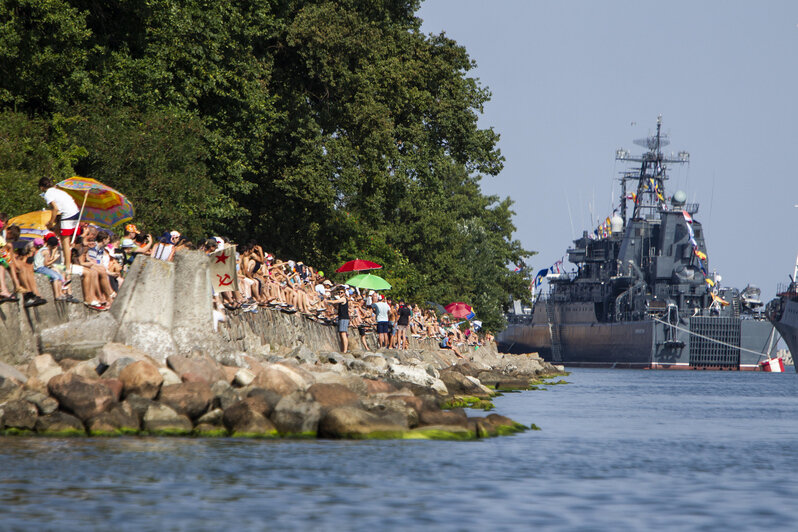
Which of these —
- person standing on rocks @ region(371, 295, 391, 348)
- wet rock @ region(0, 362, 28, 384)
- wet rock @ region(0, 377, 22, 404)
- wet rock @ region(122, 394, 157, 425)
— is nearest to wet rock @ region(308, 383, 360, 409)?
wet rock @ region(122, 394, 157, 425)

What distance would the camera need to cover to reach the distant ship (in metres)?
94.4

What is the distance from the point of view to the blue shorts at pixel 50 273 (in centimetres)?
Result: 1961

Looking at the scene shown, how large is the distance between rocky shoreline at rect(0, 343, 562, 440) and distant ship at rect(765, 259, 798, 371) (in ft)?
256

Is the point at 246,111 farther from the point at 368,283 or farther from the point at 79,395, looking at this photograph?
the point at 79,395

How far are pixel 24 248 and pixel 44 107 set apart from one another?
12355mm

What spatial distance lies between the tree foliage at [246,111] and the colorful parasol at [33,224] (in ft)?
11.8

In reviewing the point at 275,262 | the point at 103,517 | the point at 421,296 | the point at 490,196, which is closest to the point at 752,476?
the point at 103,517

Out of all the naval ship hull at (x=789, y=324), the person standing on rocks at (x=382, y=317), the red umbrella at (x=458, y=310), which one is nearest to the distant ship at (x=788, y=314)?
the naval ship hull at (x=789, y=324)

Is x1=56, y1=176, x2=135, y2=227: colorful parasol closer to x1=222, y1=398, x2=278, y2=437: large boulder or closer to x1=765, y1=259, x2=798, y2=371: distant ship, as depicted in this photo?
x1=222, y1=398, x2=278, y2=437: large boulder

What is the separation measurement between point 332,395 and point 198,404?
265 cm

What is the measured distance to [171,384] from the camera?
18.7m

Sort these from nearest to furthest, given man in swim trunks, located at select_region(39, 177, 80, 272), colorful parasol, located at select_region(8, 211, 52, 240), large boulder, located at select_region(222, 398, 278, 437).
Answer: large boulder, located at select_region(222, 398, 278, 437) → colorful parasol, located at select_region(8, 211, 52, 240) → man in swim trunks, located at select_region(39, 177, 80, 272)

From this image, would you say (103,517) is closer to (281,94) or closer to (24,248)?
(24,248)

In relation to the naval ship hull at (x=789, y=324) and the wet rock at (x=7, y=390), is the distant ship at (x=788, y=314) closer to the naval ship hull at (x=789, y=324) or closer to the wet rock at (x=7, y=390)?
the naval ship hull at (x=789, y=324)
